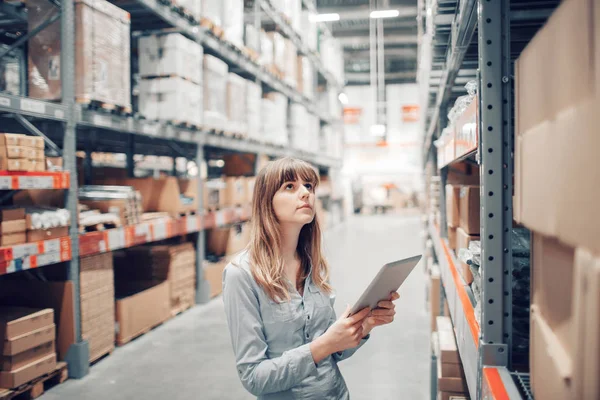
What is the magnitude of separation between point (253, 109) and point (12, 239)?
4022 millimetres

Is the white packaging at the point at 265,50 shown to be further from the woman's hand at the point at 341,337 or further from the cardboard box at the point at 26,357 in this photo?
the woman's hand at the point at 341,337

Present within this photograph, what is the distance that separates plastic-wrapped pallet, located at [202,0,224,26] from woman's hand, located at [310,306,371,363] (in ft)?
15.2

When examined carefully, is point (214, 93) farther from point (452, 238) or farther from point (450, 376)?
point (450, 376)

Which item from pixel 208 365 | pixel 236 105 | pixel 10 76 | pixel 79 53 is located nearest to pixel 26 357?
pixel 208 365

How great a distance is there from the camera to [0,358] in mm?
3033

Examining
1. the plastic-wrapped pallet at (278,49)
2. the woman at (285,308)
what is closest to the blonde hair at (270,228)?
the woman at (285,308)

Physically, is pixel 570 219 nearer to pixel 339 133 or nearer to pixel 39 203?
pixel 39 203

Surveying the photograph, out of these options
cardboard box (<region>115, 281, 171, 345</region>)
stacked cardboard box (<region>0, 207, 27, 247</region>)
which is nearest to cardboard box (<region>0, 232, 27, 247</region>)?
stacked cardboard box (<region>0, 207, 27, 247</region>)

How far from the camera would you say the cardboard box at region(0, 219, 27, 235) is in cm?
301

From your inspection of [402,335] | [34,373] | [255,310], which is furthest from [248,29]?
[255,310]

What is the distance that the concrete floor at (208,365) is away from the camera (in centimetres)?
329

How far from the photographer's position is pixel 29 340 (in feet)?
10.2

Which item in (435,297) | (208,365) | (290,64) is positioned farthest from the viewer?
(290,64)

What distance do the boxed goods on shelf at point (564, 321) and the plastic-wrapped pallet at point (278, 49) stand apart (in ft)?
23.1
